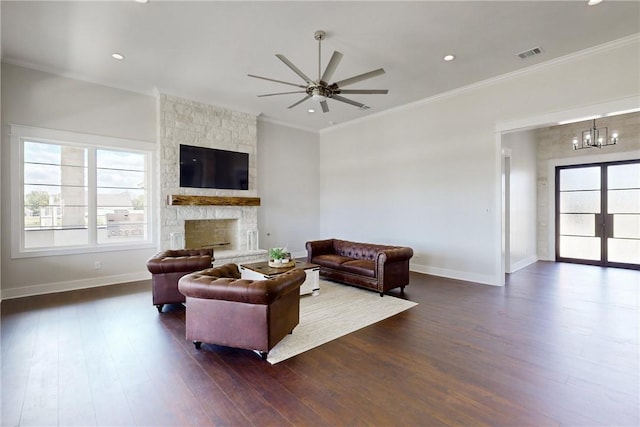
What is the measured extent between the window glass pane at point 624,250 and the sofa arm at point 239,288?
27.3 ft

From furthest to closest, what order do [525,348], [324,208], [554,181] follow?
[324,208]
[554,181]
[525,348]

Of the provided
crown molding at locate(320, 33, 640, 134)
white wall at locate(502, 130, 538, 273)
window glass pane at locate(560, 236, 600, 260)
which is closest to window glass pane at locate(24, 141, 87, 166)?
crown molding at locate(320, 33, 640, 134)

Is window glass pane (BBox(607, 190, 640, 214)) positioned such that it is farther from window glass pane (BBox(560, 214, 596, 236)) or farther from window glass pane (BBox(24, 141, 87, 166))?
window glass pane (BBox(24, 141, 87, 166))

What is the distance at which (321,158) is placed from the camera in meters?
9.29

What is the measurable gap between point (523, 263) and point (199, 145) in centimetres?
823

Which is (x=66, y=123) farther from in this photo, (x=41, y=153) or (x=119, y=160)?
(x=119, y=160)

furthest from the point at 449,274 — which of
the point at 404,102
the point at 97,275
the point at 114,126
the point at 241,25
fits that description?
the point at 114,126

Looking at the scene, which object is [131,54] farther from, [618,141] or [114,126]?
[618,141]

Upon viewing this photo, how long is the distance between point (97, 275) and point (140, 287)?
0.91m

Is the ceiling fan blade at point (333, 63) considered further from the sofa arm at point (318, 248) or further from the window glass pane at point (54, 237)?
the window glass pane at point (54, 237)

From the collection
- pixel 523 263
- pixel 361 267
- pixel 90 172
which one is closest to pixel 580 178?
pixel 523 263

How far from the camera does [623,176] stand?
22.9 ft

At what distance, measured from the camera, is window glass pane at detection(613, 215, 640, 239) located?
6.78m

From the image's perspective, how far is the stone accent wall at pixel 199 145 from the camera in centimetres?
608
